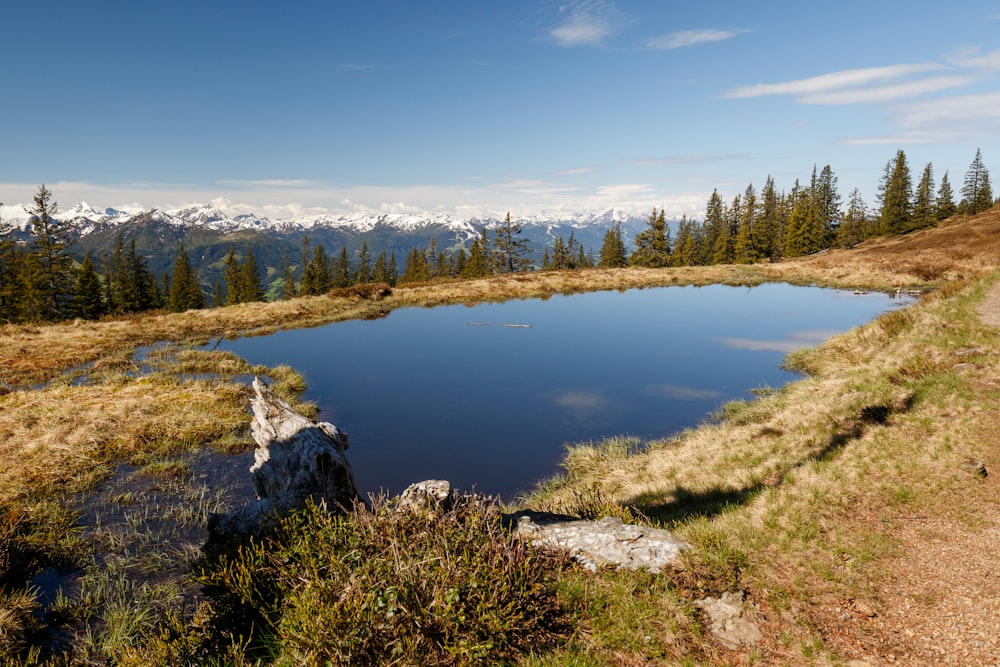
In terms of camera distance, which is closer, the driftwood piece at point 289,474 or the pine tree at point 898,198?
the driftwood piece at point 289,474

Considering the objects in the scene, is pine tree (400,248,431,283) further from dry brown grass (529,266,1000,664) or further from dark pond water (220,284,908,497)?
dry brown grass (529,266,1000,664)

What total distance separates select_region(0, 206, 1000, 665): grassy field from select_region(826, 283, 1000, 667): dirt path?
0.20ft

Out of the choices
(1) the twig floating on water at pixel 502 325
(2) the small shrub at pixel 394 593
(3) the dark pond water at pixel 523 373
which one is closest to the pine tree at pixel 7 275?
(3) the dark pond water at pixel 523 373

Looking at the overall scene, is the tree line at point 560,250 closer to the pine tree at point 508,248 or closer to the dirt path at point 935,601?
the pine tree at point 508,248

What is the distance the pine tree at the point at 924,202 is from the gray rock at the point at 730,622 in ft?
381

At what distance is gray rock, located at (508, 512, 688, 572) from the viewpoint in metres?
6.12

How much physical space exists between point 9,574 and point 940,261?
217ft

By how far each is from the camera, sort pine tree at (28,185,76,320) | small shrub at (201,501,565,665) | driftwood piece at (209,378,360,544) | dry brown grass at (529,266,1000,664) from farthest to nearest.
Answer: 1. pine tree at (28,185,76,320)
2. driftwood piece at (209,378,360,544)
3. dry brown grass at (529,266,1000,664)
4. small shrub at (201,501,565,665)

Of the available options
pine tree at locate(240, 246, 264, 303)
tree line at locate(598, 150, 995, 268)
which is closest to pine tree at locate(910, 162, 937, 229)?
tree line at locate(598, 150, 995, 268)

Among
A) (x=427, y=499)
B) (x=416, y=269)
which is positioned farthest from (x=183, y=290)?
(x=427, y=499)

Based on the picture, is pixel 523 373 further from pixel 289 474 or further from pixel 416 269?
pixel 416 269

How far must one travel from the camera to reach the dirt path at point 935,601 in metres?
4.78

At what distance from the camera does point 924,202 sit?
9931cm

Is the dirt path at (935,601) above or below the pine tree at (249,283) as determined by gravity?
below
